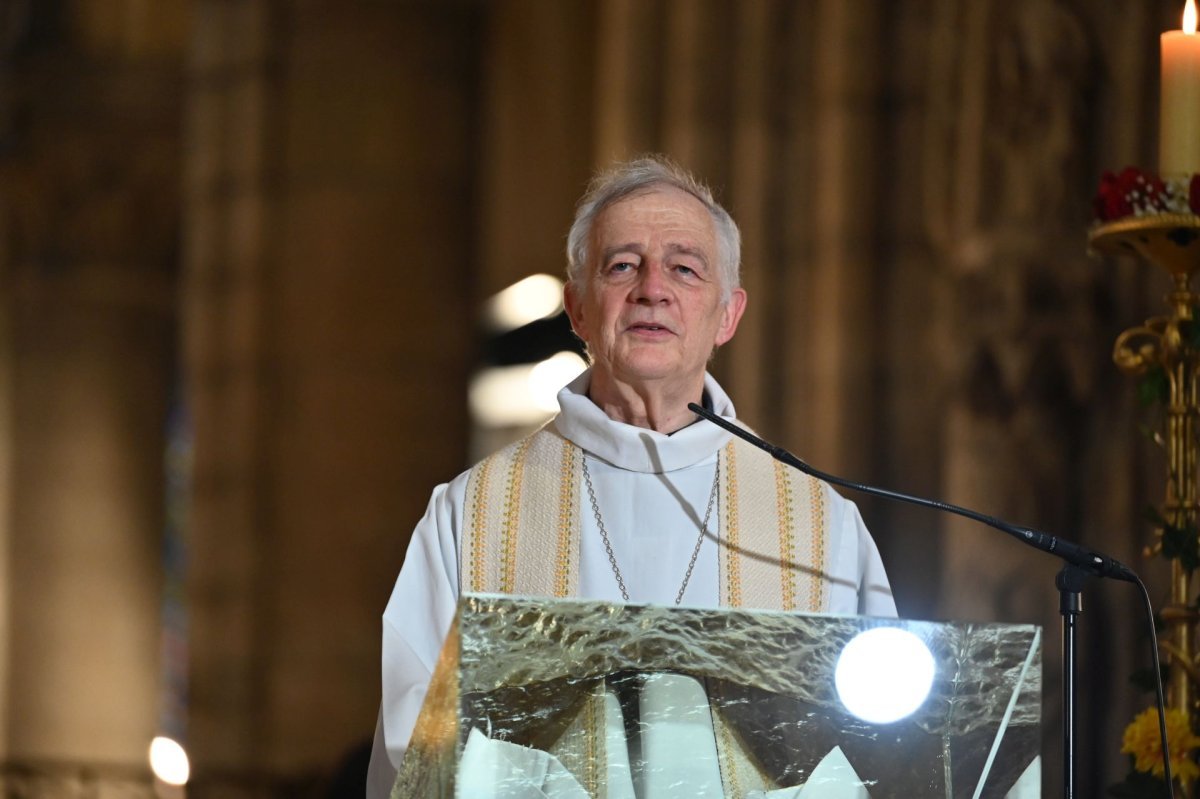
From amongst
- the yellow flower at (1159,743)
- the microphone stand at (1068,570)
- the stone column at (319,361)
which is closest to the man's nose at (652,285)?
the microphone stand at (1068,570)

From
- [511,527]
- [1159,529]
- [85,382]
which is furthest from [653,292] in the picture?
[85,382]

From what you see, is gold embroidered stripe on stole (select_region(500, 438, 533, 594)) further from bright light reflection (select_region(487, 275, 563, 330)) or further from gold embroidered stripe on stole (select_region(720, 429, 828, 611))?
bright light reflection (select_region(487, 275, 563, 330))

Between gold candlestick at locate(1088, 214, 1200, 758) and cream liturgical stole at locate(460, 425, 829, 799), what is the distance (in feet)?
2.28

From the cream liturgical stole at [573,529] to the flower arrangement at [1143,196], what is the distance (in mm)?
808

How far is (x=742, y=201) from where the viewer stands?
6.22 metres

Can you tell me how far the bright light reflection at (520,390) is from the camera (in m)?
8.02

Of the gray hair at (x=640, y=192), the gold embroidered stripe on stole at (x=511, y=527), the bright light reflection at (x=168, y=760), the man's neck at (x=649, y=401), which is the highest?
the gray hair at (x=640, y=192)

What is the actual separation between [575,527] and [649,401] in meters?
0.28

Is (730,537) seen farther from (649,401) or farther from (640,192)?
(640,192)

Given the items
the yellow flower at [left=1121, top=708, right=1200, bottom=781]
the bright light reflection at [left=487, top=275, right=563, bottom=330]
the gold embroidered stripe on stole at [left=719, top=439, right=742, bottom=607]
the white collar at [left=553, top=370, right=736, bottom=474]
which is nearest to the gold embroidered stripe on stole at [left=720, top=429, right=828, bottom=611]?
the gold embroidered stripe on stole at [left=719, top=439, right=742, bottom=607]

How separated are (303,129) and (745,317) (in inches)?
124

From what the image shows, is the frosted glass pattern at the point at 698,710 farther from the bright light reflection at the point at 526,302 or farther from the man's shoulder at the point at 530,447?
the bright light reflection at the point at 526,302

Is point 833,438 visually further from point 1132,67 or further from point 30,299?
point 30,299

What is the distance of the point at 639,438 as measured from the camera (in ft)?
11.7
